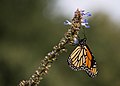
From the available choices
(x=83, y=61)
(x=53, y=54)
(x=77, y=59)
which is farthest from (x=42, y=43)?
(x=53, y=54)

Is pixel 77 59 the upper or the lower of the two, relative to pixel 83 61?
upper

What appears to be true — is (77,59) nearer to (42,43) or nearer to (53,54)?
(53,54)

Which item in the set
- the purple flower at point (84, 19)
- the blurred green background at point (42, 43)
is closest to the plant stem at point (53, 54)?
the purple flower at point (84, 19)

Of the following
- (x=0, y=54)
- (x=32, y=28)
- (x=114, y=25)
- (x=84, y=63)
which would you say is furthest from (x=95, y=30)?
(x=84, y=63)

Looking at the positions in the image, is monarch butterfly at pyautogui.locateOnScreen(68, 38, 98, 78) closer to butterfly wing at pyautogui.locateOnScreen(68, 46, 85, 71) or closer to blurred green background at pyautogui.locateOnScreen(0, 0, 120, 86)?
butterfly wing at pyautogui.locateOnScreen(68, 46, 85, 71)

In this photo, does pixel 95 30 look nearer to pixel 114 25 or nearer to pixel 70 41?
pixel 114 25

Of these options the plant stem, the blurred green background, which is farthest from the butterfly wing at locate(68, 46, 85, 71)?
the blurred green background
